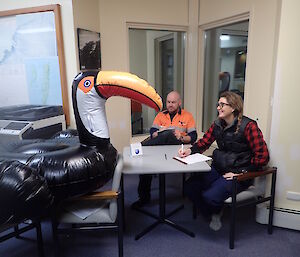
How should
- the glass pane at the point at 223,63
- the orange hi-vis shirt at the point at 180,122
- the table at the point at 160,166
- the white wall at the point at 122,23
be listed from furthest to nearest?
the white wall at the point at 122,23
the glass pane at the point at 223,63
the orange hi-vis shirt at the point at 180,122
the table at the point at 160,166

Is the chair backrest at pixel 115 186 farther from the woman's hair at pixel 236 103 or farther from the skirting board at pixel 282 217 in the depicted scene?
the skirting board at pixel 282 217

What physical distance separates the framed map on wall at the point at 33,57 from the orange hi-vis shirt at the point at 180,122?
1.07 m

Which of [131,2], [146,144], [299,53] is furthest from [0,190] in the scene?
[131,2]

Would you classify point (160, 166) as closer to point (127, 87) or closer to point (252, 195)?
point (127, 87)

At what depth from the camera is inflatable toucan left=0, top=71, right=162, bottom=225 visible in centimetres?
148

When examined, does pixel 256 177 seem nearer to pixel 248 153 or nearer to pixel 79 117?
pixel 248 153

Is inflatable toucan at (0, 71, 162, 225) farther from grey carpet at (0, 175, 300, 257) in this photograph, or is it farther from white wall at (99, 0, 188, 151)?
white wall at (99, 0, 188, 151)

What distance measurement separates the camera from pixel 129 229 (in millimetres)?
2334

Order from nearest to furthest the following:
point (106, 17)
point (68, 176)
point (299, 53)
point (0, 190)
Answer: point (0, 190) → point (68, 176) → point (299, 53) → point (106, 17)

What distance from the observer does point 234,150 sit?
2.13m

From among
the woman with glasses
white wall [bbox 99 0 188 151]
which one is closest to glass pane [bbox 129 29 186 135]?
white wall [bbox 99 0 188 151]

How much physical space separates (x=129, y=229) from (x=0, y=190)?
1440 millimetres

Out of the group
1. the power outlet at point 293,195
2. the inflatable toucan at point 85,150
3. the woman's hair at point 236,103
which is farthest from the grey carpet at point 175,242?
the woman's hair at point 236,103

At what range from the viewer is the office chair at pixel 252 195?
1.96 metres
